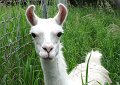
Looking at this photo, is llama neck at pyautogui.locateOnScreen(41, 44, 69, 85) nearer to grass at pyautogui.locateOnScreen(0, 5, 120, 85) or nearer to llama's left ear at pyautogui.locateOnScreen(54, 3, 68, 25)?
llama's left ear at pyautogui.locateOnScreen(54, 3, 68, 25)

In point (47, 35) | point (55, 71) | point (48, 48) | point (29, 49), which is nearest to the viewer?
point (48, 48)

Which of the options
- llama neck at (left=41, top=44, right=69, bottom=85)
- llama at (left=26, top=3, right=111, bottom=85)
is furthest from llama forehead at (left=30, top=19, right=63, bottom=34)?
llama neck at (left=41, top=44, right=69, bottom=85)

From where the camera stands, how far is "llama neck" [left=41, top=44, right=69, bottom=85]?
3494 mm

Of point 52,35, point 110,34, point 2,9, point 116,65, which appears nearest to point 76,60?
point 116,65

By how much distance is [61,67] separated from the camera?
3.67 meters

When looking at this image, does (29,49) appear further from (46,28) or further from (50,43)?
(50,43)

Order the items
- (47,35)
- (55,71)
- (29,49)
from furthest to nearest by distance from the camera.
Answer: (29,49), (55,71), (47,35)

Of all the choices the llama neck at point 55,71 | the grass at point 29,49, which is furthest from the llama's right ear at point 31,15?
the grass at point 29,49

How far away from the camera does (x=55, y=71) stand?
355 cm

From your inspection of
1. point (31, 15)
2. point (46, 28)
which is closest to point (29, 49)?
point (31, 15)

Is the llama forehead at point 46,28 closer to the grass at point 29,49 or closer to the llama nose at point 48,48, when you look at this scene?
the llama nose at point 48,48

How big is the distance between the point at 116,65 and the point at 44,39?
2199 millimetres

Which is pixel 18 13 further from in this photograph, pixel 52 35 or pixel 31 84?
pixel 52 35

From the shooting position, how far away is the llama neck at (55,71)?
138 inches
